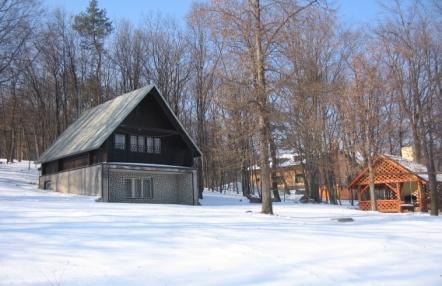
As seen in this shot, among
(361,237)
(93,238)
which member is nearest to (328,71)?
(361,237)

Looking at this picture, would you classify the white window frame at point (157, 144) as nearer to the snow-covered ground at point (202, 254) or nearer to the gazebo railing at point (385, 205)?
the gazebo railing at point (385, 205)

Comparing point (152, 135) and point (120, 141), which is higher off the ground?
point (152, 135)

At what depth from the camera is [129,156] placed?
30.1m

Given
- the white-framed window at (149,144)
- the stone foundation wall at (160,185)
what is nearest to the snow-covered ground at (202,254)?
the stone foundation wall at (160,185)

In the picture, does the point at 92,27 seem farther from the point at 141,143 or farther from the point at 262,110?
the point at 262,110

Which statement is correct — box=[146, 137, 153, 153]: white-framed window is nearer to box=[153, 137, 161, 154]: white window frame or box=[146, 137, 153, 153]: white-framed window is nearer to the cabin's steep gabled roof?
box=[153, 137, 161, 154]: white window frame

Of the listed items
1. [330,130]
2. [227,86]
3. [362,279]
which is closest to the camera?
[362,279]

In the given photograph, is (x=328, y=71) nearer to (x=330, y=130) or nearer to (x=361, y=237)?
(x=330, y=130)

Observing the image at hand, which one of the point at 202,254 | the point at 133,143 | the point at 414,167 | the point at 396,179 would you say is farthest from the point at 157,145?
the point at 202,254

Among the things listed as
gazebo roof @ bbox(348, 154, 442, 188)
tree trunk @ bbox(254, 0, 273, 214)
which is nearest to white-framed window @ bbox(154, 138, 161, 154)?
tree trunk @ bbox(254, 0, 273, 214)

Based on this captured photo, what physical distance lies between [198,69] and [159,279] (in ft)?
139

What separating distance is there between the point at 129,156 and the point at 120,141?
1064 mm

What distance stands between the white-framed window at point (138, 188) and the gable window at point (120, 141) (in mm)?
1968

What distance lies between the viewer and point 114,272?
7754 mm
